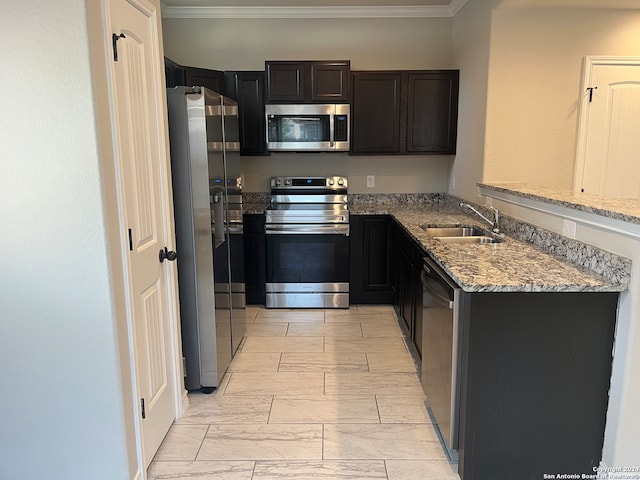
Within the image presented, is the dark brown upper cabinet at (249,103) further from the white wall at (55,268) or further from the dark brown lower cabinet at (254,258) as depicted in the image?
the white wall at (55,268)

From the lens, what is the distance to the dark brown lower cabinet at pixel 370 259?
4.22 metres

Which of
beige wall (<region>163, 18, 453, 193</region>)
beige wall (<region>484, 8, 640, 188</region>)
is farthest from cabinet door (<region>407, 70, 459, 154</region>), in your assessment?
beige wall (<region>484, 8, 640, 188</region>)

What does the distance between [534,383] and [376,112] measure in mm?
2916

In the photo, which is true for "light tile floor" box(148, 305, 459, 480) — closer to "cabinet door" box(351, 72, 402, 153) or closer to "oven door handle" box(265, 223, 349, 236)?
"oven door handle" box(265, 223, 349, 236)

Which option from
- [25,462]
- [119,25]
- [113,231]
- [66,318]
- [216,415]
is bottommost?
[216,415]

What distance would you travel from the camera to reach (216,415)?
8.52 feet

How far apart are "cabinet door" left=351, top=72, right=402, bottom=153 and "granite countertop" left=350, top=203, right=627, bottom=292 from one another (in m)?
1.41

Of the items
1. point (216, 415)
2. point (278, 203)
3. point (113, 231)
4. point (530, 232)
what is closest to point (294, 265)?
point (278, 203)

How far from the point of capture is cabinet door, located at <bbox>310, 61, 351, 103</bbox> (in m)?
4.11

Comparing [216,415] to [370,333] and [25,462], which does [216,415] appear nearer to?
[25,462]

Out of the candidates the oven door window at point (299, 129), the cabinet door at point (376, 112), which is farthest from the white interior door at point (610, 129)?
the oven door window at point (299, 129)

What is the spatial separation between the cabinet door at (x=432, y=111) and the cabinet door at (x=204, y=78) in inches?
66.4

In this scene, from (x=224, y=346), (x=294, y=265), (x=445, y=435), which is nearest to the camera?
(x=445, y=435)

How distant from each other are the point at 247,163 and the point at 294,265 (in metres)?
1.20
